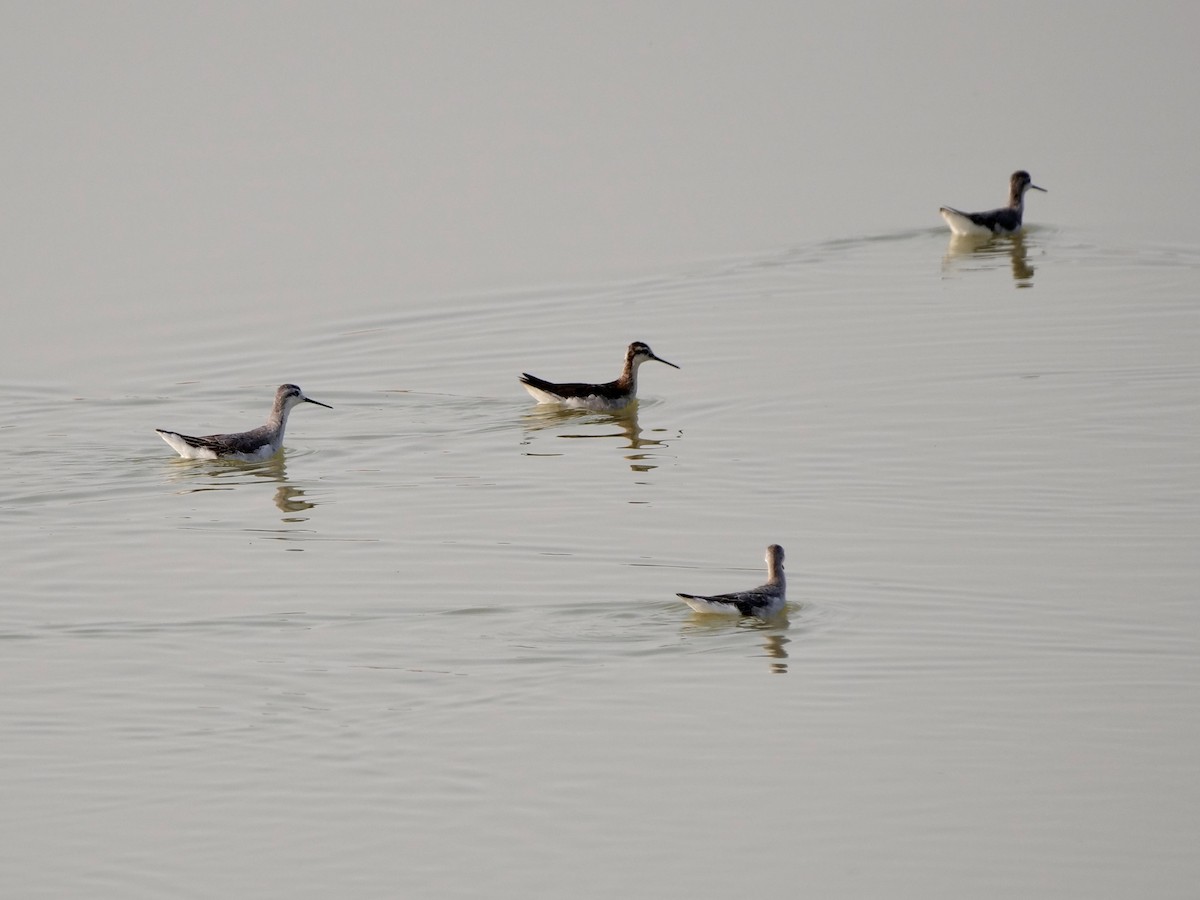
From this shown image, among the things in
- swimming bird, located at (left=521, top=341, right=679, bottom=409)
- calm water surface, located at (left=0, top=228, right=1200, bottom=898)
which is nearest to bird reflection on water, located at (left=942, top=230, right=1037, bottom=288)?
calm water surface, located at (left=0, top=228, right=1200, bottom=898)

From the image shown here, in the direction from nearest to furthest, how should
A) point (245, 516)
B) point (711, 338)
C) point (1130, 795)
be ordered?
point (1130, 795) → point (245, 516) → point (711, 338)

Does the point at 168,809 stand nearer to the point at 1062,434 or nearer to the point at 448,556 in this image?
the point at 448,556

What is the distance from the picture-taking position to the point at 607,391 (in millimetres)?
21891

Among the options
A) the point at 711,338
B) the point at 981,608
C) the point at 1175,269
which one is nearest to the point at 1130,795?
the point at 981,608

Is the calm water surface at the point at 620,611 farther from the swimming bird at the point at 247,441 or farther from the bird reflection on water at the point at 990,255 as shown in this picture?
the bird reflection on water at the point at 990,255

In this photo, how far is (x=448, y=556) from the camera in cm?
1575

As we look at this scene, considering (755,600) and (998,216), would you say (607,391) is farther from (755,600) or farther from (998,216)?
(998,216)

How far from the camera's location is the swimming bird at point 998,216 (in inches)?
1099

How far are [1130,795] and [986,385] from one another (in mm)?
9852

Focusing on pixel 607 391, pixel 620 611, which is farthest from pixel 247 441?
pixel 620 611

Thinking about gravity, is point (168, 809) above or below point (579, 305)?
below

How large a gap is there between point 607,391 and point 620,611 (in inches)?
317

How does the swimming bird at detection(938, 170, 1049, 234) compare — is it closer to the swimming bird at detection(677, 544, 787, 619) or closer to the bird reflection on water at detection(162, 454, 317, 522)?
the bird reflection on water at detection(162, 454, 317, 522)

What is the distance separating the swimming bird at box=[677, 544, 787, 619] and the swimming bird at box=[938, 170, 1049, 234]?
14564mm
